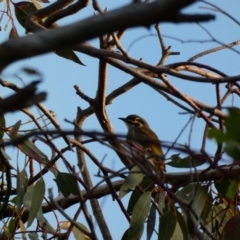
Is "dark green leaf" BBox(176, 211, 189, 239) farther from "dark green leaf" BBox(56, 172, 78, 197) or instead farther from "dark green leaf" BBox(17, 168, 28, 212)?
"dark green leaf" BBox(17, 168, 28, 212)

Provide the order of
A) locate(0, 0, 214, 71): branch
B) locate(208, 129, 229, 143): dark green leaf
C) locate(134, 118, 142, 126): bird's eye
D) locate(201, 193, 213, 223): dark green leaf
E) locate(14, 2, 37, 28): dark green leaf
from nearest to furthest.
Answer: locate(0, 0, 214, 71): branch
locate(208, 129, 229, 143): dark green leaf
locate(201, 193, 213, 223): dark green leaf
locate(14, 2, 37, 28): dark green leaf
locate(134, 118, 142, 126): bird's eye

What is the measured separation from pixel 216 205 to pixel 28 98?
2.28 meters

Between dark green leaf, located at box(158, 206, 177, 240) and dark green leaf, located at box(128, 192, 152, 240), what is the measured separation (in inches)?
3.1

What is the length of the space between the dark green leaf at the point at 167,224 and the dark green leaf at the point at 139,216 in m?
0.08

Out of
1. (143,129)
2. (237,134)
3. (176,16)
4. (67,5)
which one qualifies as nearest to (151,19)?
(176,16)

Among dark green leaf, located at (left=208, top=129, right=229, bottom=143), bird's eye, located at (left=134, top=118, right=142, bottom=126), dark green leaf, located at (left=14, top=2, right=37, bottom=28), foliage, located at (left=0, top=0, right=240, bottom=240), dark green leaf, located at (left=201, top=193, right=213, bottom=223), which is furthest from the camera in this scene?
bird's eye, located at (left=134, top=118, right=142, bottom=126)

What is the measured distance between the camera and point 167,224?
9.12 ft

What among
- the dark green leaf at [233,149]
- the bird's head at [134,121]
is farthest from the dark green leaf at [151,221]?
the bird's head at [134,121]

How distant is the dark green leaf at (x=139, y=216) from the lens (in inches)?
108

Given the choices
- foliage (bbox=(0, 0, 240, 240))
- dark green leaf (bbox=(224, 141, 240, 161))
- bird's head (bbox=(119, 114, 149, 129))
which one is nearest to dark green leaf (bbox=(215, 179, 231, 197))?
foliage (bbox=(0, 0, 240, 240))

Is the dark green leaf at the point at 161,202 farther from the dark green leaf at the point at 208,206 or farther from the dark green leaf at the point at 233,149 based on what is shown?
the dark green leaf at the point at 233,149

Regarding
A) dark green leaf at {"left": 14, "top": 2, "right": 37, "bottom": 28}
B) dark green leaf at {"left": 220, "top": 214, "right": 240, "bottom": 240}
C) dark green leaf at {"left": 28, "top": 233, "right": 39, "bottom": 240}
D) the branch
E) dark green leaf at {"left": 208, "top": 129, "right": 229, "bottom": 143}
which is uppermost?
dark green leaf at {"left": 14, "top": 2, "right": 37, "bottom": 28}

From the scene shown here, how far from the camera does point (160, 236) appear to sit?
2809 millimetres

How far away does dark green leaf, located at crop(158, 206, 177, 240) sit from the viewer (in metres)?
2.78
